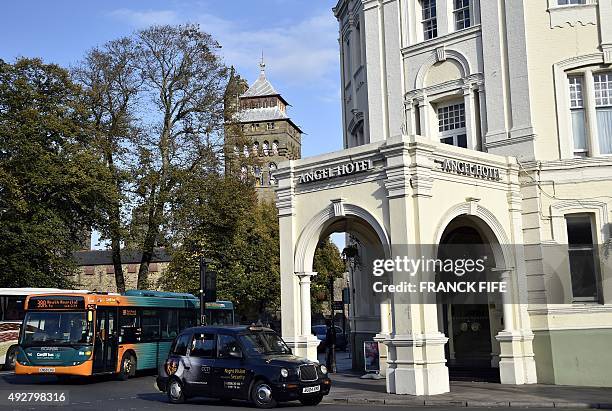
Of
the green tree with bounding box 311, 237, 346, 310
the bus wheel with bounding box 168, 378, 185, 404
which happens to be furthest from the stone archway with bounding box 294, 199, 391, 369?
the green tree with bounding box 311, 237, 346, 310

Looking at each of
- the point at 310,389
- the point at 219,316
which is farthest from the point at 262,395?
the point at 219,316

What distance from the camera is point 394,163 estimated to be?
1830 cm

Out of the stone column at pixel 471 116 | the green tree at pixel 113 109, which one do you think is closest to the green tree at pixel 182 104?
the green tree at pixel 113 109

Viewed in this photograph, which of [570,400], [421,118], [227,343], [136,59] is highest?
[136,59]

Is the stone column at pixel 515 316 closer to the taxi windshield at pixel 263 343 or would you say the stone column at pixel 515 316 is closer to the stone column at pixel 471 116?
the stone column at pixel 471 116

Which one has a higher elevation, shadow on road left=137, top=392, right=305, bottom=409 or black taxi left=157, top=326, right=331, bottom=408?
black taxi left=157, top=326, right=331, bottom=408

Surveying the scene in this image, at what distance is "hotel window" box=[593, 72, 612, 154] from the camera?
69.3 feet

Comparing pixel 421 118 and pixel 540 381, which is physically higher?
pixel 421 118

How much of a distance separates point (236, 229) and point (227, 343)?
91.4 feet

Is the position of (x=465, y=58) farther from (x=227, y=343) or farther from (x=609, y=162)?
(x=227, y=343)

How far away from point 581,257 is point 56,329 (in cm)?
1607

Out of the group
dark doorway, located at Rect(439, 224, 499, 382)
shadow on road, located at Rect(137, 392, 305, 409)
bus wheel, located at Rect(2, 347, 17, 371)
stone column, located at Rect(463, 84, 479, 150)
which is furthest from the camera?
bus wheel, located at Rect(2, 347, 17, 371)

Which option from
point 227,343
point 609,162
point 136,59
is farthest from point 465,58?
point 136,59

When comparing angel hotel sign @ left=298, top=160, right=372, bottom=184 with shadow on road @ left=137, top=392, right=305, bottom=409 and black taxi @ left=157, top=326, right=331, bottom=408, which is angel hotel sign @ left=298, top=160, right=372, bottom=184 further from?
shadow on road @ left=137, top=392, right=305, bottom=409
